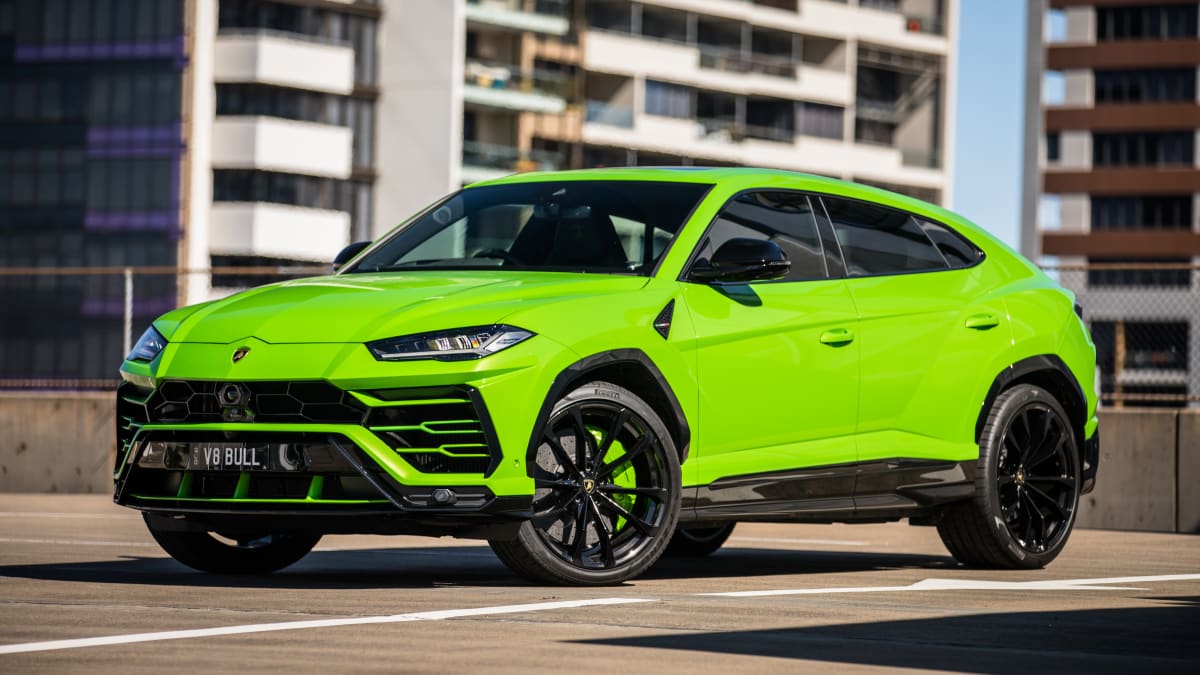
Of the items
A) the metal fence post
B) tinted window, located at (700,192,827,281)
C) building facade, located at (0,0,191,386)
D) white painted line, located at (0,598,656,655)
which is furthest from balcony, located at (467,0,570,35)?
white painted line, located at (0,598,656,655)

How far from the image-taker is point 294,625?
731 cm

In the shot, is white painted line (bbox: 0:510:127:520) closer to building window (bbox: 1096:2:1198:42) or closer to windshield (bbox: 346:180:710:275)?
windshield (bbox: 346:180:710:275)

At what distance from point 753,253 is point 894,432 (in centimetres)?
136

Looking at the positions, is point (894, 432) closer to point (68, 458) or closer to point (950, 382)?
point (950, 382)

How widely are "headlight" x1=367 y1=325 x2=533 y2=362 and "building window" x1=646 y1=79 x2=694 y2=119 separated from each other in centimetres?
7363

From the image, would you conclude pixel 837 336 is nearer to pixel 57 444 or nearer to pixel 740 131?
pixel 57 444

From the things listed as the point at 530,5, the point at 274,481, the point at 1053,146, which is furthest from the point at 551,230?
the point at 1053,146

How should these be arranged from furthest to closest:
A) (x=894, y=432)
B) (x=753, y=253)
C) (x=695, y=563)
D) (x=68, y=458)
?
(x=68, y=458), (x=695, y=563), (x=894, y=432), (x=753, y=253)

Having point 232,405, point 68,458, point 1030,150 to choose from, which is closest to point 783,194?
point 232,405

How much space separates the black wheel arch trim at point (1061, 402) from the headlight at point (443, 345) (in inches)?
122

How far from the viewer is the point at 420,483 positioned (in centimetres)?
843

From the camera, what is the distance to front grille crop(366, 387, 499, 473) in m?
8.41

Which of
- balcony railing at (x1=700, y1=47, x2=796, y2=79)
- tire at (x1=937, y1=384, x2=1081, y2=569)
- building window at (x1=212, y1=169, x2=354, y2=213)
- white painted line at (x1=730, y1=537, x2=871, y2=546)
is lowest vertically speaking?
white painted line at (x1=730, y1=537, x2=871, y2=546)

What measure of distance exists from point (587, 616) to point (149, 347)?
7.64 ft
